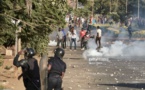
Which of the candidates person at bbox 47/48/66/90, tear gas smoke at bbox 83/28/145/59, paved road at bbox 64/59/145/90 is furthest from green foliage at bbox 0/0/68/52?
tear gas smoke at bbox 83/28/145/59

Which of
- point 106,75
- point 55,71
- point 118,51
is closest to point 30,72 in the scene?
point 55,71

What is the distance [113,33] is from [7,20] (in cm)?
4336

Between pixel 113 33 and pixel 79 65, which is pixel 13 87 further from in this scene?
pixel 113 33

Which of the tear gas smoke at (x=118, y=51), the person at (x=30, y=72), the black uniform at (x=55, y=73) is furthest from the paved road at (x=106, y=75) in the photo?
the person at (x=30, y=72)

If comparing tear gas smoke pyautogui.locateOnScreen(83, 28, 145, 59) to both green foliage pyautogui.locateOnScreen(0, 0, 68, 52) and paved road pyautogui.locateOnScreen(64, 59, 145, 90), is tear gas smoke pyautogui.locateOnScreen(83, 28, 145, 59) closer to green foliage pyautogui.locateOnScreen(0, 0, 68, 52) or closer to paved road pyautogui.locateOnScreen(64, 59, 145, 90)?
paved road pyautogui.locateOnScreen(64, 59, 145, 90)

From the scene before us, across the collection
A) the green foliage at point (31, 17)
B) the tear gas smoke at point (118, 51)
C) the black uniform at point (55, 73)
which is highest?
the green foliage at point (31, 17)

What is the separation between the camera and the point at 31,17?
20281 mm

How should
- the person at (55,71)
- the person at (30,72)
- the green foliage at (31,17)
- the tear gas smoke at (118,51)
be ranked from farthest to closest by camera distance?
the tear gas smoke at (118,51) < the green foliage at (31,17) < the person at (55,71) < the person at (30,72)

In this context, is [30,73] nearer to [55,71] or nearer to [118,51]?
[55,71]

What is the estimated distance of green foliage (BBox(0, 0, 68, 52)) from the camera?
19.2 meters

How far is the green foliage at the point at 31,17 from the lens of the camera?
62.8 ft

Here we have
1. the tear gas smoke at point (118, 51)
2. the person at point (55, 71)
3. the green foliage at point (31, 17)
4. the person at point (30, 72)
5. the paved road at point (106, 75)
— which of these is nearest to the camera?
the person at point (30, 72)

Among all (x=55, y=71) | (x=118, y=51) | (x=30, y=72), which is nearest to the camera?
(x=30, y=72)

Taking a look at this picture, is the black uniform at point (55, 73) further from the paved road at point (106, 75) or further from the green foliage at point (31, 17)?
the paved road at point (106, 75)
